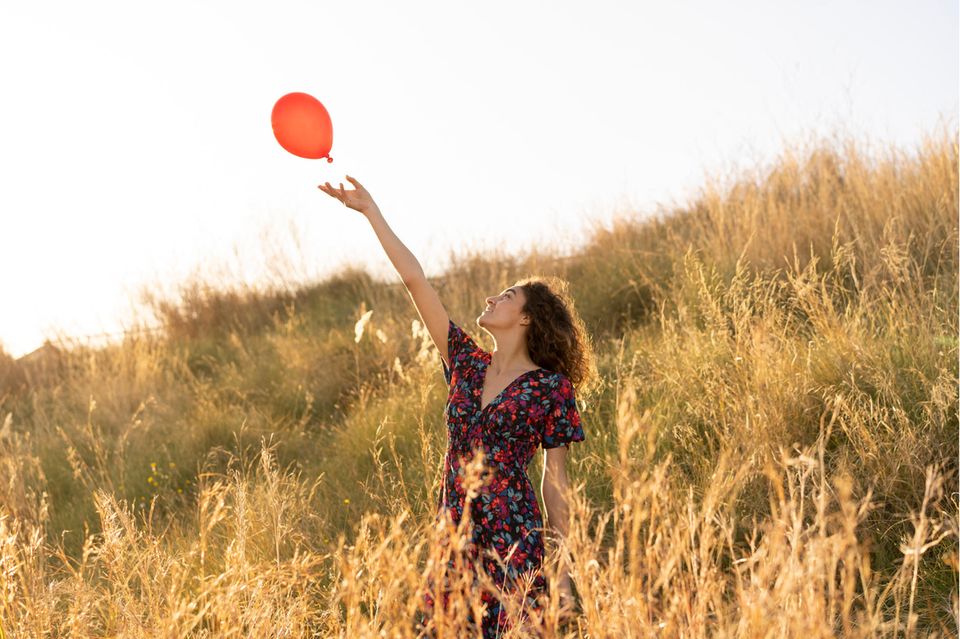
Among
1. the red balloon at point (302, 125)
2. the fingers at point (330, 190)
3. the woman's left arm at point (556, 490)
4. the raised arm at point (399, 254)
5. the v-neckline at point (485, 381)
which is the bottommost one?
the woman's left arm at point (556, 490)

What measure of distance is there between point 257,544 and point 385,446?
1203 mm

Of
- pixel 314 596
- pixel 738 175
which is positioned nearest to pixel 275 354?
pixel 738 175

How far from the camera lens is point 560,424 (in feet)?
9.91

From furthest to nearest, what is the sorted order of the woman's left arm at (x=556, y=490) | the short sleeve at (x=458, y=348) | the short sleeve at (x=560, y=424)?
the short sleeve at (x=458, y=348)
the short sleeve at (x=560, y=424)
the woman's left arm at (x=556, y=490)

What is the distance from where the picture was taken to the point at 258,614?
7.89ft

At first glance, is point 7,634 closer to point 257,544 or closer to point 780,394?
point 257,544

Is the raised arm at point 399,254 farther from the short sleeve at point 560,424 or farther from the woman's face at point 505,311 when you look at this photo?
the short sleeve at point 560,424

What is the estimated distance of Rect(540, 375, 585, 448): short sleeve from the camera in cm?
302

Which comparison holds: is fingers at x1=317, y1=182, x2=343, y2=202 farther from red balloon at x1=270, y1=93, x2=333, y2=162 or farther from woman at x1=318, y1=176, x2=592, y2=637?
red balloon at x1=270, y1=93, x2=333, y2=162

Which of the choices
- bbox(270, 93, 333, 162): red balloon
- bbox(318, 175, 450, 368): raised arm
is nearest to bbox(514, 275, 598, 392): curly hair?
bbox(318, 175, 450, 368): raised arm

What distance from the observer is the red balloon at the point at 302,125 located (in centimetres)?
317

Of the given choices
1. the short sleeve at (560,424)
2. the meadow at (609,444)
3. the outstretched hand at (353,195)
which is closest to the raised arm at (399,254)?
the outstretched hand at (353,195)

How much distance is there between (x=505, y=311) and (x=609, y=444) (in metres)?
1.34

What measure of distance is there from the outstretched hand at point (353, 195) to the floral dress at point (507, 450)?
27.6 inches
